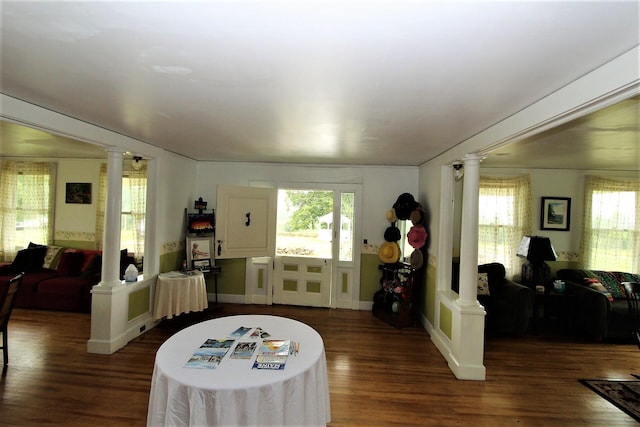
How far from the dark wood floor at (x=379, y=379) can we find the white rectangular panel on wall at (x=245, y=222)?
4.24ft

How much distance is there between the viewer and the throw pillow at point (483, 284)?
13.9ft

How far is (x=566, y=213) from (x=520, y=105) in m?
3.95

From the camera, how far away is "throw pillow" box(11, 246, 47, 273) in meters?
4.91

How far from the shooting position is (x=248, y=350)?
204cm

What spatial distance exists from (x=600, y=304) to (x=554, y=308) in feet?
2.34

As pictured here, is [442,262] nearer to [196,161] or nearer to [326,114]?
[326,114]

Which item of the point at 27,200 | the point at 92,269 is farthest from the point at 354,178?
the point at 27,200

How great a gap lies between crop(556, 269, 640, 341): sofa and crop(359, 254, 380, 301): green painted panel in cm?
278

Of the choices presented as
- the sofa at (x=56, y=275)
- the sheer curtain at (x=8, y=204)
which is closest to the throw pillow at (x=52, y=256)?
the sofa at (x=56, y=275)

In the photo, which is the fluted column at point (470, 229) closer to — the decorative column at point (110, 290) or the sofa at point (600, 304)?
the sofa at point (600, 304)

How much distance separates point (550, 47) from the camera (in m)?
1.39

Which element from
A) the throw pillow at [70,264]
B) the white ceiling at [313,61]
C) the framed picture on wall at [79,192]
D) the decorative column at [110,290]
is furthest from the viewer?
the framed picture on wall at [79,192]

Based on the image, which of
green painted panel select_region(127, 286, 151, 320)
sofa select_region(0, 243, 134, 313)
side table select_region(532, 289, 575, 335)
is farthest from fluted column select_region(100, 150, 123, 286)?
side table select_region(532, 289, 575, 335)

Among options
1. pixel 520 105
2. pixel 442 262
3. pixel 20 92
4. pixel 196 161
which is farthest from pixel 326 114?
pixel 196 161
